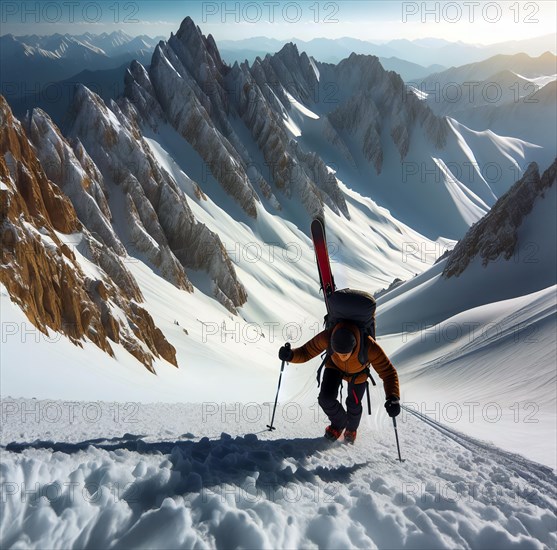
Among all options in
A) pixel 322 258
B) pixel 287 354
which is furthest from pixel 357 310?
pixel 322 258

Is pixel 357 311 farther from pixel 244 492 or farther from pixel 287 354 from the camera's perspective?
pixel 244 492

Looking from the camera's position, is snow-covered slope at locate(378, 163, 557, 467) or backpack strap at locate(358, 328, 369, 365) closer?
backpack strap at locate(358, 328, 369, 365)

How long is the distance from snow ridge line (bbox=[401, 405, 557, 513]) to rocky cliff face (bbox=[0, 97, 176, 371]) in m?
15.5

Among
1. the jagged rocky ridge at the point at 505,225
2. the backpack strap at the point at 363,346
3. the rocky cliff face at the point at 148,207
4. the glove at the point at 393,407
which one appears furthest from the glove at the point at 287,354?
the rocky cliff face at the point at 148,207

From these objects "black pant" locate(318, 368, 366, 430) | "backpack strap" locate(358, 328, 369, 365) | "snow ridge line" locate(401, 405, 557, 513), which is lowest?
"snow ridge line" locate(401, 405, 557, 513)

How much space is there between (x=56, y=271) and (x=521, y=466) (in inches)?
837

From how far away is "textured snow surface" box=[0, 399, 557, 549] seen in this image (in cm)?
388

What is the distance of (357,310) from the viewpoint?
6898mm

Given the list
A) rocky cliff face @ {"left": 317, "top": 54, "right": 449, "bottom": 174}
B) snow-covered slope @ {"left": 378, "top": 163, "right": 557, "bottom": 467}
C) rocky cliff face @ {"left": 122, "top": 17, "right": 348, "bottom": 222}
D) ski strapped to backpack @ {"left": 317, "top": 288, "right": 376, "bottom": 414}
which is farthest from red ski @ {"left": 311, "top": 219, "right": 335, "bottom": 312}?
rocky cliff face @ {"left": 317, "top": 54, "right": 449, "bottom": 174}

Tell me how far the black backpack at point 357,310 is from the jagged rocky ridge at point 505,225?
40432 millimetres

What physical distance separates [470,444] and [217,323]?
1516 inches

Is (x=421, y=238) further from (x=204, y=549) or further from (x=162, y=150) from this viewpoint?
(x=204, y=549)

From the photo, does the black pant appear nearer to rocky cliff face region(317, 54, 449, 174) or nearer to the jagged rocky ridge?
the jagged rocky ridge

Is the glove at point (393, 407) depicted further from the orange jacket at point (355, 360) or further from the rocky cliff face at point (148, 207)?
the rocky cliff face at point (148, 207)
